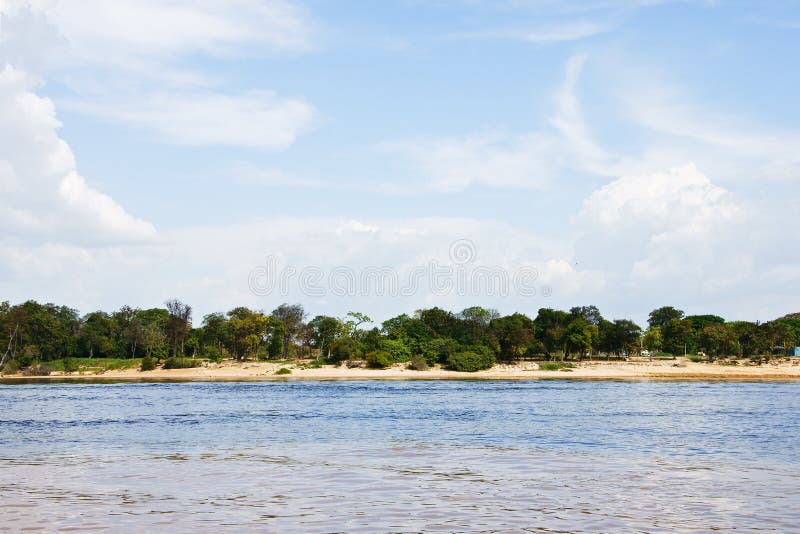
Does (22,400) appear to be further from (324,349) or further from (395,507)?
(324,349)

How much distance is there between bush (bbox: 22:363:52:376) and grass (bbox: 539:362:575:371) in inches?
3053

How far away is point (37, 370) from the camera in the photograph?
112125mm

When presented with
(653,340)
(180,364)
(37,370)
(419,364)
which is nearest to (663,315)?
(653,340)

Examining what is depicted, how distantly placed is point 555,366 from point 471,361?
13296 millimetres

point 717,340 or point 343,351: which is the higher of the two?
point 717,340

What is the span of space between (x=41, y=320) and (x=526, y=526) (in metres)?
117

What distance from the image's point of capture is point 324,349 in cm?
13038

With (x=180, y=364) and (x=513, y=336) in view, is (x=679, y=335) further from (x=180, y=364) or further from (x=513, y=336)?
(x=180, y=364)

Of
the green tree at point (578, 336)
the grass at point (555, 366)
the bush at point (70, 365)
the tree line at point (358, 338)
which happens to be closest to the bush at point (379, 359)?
the tree line at point (358, 338)

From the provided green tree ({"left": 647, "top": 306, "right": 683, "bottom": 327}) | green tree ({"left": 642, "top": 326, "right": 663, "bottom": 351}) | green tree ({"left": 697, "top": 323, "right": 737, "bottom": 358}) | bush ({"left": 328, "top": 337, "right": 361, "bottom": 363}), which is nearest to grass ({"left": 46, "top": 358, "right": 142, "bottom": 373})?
bush ({"left": 328, "top": 337, "right": 361, "bottom": 363})

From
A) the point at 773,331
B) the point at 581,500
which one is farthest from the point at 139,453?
the point at 773,331

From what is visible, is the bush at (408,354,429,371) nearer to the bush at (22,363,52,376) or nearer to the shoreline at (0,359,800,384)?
the shoreline at (0,359,800,384)

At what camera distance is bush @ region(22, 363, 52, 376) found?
4378 inches

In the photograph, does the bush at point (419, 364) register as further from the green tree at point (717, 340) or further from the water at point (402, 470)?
the water at point (402, 470)
